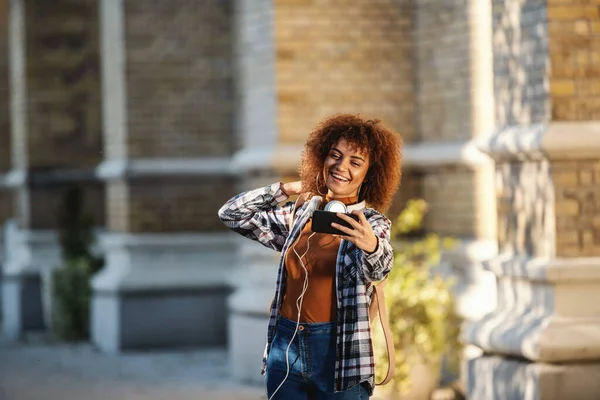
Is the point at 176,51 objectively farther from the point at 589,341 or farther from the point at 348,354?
the point at 348,354

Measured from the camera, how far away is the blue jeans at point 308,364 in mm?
4773

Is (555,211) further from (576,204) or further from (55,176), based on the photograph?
(55,176)

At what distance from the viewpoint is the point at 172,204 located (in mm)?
14086

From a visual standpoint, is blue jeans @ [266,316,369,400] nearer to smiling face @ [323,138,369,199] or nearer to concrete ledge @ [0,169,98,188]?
smiling face @ [323,138,369,199]

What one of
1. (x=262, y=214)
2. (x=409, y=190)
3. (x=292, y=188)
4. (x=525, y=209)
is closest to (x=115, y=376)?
(x=409, y=190)

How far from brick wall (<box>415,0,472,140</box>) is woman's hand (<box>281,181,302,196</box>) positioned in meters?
4.85

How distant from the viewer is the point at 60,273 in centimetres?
1534

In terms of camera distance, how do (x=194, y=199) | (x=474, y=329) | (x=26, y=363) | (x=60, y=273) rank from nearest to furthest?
(x=474, y=329) → (x=26, y=363) → (x=194, y=199) → (x=60, y=273)

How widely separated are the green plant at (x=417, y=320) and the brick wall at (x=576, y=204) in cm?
201

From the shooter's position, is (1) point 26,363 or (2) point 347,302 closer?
(2) point 347,302

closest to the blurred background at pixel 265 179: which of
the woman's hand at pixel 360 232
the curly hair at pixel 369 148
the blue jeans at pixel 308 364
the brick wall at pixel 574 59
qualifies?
the brick wall at pixel 574 59

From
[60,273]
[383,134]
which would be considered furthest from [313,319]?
[60,273]

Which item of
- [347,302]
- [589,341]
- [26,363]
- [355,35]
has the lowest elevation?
[26,363]

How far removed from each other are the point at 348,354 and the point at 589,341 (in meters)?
2.48
